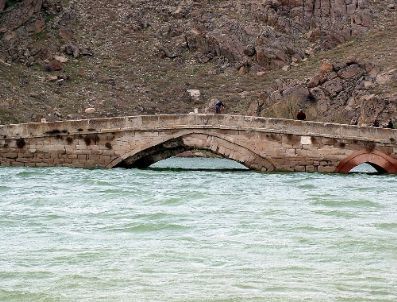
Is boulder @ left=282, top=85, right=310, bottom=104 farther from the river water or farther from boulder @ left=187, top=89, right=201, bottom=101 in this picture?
the river water

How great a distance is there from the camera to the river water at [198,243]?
19.5m

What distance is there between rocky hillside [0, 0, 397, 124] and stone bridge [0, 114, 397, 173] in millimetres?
30422

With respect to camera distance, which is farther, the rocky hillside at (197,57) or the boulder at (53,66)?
the boulder at (53,66)

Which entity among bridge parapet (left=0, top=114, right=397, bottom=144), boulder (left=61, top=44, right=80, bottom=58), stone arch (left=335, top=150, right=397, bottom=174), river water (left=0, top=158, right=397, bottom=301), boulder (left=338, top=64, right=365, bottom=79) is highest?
boulder (left=61, top=44, right=80, bottom=58)

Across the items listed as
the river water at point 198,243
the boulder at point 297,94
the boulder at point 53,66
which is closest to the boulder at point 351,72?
the boulder at point 297,94

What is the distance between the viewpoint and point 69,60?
Result: 94375mm

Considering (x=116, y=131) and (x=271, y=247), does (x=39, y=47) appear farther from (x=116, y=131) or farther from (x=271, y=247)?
(x=271, y=247)

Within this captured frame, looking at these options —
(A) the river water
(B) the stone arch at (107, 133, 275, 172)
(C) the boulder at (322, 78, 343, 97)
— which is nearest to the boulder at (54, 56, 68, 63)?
(C) the boulder at (322, 78, 343, 97)

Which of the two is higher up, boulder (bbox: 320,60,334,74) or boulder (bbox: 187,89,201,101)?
boulder (bbox: 320,60,334,74)

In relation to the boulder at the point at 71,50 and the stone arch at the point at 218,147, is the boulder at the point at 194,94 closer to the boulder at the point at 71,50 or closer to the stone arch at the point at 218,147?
the boulder at the point at 71,50

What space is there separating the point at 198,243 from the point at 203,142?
25.2 meters

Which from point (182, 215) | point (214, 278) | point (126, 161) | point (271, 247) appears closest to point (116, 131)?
point (126, 161)

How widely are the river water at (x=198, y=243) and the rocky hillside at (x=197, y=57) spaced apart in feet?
151

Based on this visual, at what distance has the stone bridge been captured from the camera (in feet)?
157
